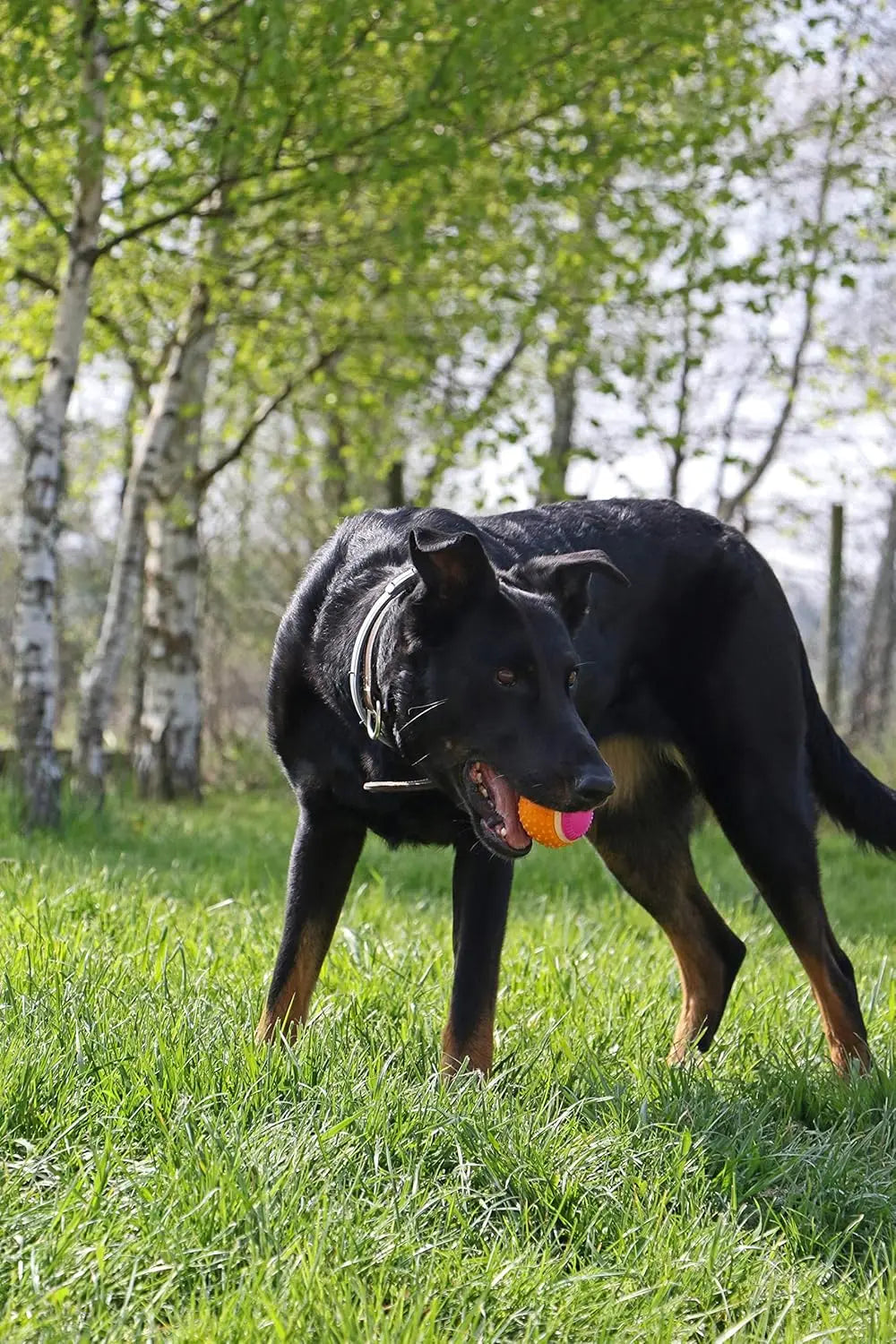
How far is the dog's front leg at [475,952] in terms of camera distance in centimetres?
334

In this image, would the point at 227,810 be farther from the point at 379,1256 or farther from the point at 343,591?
the point at 379,1256

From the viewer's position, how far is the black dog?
126 inches

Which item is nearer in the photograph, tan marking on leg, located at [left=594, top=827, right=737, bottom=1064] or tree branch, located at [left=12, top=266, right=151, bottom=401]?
tan marking on leg, located at [left=594, top=827, right=737, bottom=1064]

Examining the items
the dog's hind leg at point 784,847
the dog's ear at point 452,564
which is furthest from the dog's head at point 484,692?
the dog's hind leg at point 784,847

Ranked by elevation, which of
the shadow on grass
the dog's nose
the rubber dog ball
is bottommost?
the shadow on grass

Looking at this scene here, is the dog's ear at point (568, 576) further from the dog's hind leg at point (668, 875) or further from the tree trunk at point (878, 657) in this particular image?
the tree trunk at point (878, 657)

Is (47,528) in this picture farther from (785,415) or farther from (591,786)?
(785,415)

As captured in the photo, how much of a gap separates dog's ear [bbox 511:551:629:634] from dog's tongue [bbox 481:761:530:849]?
0.55 metres

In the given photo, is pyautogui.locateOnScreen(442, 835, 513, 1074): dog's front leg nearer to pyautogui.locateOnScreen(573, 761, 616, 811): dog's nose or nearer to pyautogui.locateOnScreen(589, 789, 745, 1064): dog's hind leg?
pyautogui.locateOnScreen(573, 761, 616, 811): dog's nose

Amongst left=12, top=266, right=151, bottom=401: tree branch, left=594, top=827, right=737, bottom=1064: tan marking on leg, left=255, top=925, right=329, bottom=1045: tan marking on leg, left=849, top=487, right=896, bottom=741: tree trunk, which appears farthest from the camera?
left=849, top=487, right=896, bottom=741: tree trunk

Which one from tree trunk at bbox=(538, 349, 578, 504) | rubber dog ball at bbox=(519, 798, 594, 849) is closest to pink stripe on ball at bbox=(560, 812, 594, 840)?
rubber dog ball at bbox=(519, 798, 594, 849)

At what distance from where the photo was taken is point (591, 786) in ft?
9.92

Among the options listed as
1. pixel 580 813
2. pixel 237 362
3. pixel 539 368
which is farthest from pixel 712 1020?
pixel 539 368

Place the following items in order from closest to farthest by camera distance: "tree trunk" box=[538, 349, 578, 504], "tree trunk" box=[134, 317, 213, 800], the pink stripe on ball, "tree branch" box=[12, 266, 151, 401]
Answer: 1. the pink stripe on ball
2. "tree branch" box=[12, 266, 151, 401]
3. "tree trunk" box=[134, 317, 213, 800]
4. "tree trunk" box=[538, 349, 578, 504]
